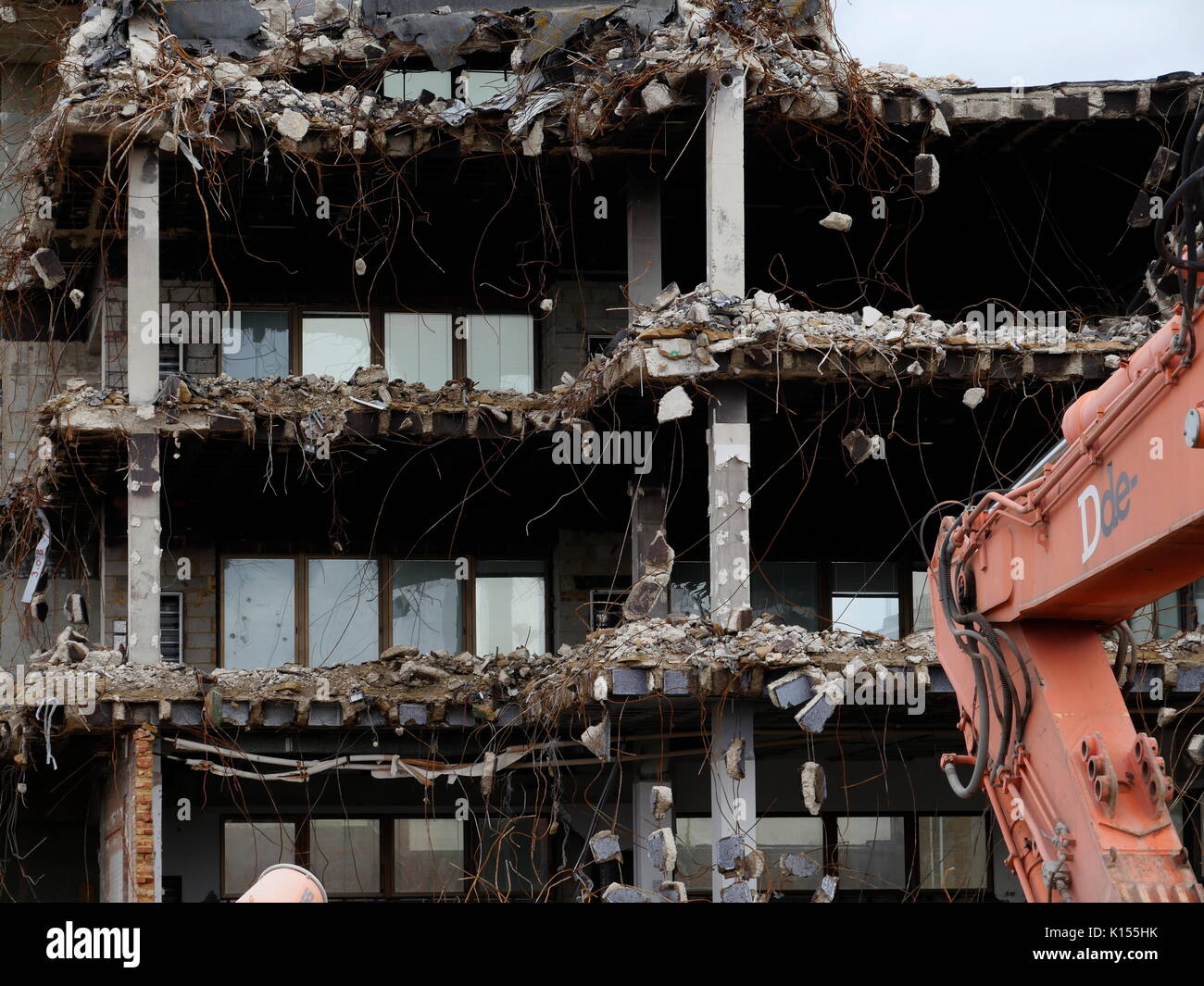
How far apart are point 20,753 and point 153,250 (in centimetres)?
544

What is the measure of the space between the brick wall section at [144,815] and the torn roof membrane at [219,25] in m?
7.67

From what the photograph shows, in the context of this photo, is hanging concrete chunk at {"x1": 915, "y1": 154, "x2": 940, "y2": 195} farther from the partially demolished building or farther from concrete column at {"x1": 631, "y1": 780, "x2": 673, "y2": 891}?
concrete column at {"x1": 631, "y1": 780, "x2": 673, "y2": 891}

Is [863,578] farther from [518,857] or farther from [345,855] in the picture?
[345,855]

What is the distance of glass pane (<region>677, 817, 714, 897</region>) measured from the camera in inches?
826

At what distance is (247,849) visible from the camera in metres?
21.2

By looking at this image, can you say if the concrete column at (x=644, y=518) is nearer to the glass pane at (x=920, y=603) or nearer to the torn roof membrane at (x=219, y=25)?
the glass pane at (x=920, y=603)

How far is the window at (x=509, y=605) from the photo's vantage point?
70.8 feet

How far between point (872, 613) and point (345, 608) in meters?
6.51

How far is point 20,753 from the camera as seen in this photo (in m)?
17.9

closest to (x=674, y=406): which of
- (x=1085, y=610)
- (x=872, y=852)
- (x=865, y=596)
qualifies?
(x=865, y=596)

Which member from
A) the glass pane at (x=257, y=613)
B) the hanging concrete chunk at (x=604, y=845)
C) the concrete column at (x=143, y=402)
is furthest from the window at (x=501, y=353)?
the hanging concrete chunk at (x=604, y=845)

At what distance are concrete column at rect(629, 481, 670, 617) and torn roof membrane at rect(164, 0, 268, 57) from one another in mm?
6664
